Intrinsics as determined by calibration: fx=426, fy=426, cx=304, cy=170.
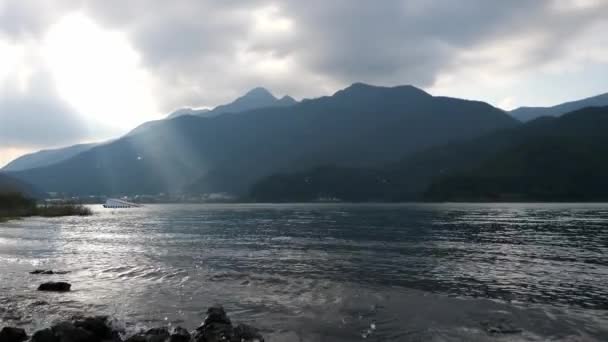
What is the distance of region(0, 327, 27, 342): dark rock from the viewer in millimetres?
17922

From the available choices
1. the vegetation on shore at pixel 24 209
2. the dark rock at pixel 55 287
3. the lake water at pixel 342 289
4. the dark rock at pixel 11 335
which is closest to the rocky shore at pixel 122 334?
the dark rock at pixel 11 335

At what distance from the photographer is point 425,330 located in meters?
20.6

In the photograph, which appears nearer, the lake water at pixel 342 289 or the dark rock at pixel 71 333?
the dark rock at pixel 71 333

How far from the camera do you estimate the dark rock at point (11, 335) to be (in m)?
17.9

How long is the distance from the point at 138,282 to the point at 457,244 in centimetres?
4049

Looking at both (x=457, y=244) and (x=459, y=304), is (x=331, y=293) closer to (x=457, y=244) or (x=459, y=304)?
(x=459, y=304)

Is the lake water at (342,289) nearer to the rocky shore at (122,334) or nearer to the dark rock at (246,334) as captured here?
the dark rock at (246,334)

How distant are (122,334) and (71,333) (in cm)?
266

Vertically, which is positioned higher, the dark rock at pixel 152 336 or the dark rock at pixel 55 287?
the dark rock at pixel 152 336

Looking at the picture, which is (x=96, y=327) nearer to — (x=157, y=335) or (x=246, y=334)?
(x=157, y=335)

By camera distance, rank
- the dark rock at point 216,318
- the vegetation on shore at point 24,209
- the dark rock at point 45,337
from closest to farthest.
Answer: the dark rock at point 45,337
the dark rock at point 216,318
the vegetation on shore at point 24,209

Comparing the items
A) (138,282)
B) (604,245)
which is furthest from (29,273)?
(604,245)

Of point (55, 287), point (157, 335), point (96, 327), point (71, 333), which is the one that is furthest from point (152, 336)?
point (55, 287)

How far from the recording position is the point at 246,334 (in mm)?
18938
